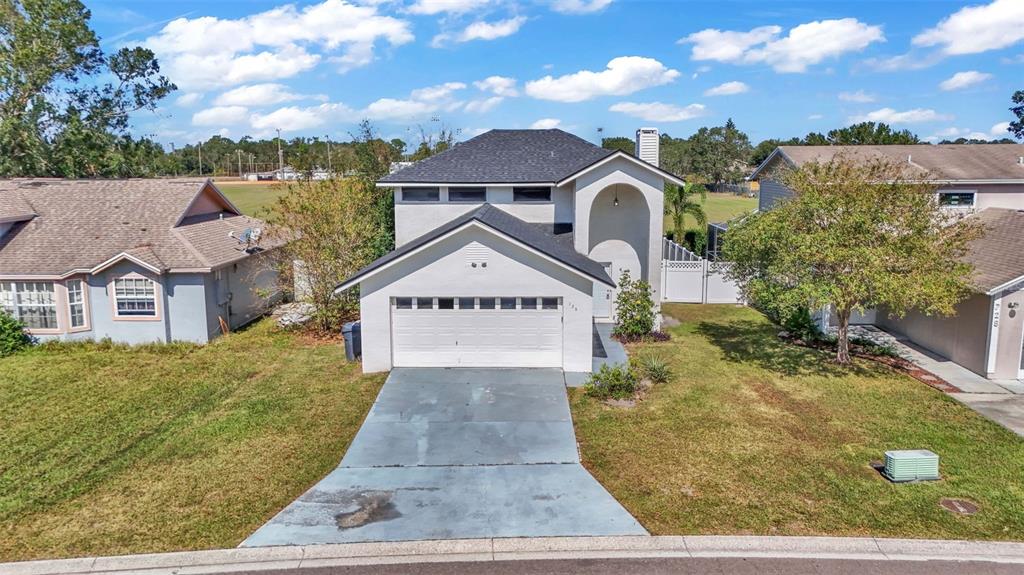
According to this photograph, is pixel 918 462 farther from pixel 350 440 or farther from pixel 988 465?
pixel 350 440

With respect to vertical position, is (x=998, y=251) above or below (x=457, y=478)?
above

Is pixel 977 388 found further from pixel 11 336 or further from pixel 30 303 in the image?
pixel 30 303

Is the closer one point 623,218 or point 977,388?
point 977,388

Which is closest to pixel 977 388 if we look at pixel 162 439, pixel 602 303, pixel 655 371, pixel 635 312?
pixel 655 371

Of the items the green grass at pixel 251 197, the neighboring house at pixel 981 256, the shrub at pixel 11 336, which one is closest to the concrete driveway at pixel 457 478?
the neighboring house at pixel 981 256

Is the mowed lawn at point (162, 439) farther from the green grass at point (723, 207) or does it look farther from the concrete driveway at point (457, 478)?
the green grass at point (723, 207)

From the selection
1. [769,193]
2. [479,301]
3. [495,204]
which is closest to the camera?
[479,301]

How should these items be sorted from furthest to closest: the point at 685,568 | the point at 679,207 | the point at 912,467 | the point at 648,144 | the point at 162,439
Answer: the point at 679,207 < the point at 648,144 < the point at 162,439 < the point at 912,467 < the point at 685,568
